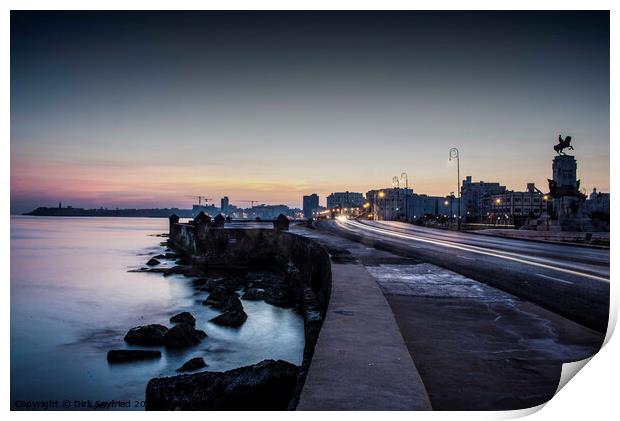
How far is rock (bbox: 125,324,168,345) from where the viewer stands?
50.4 feet

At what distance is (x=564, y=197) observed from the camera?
130ft

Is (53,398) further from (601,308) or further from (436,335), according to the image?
(601,308)

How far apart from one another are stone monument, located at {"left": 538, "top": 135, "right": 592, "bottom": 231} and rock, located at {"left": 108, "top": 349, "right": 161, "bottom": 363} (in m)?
38.6

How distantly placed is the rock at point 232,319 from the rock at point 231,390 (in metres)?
9.83

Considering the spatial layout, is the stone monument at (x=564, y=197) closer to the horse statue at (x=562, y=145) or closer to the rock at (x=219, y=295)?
the horse statue at (x=562, y=145)

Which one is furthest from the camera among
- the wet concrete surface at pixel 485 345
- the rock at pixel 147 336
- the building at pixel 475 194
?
the building at pixel 475 194

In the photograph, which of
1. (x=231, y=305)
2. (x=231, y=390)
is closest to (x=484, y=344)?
(x=231, y=390)

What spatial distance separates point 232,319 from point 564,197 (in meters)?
35.9

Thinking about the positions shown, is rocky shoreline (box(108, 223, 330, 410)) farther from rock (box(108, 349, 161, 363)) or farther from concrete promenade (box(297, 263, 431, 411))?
concrete promenade (box(297, 263, 431, 411))

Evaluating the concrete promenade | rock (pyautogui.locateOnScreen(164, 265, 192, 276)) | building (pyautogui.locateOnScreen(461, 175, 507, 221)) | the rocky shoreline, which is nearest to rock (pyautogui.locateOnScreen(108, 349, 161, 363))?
the rocky shoreline

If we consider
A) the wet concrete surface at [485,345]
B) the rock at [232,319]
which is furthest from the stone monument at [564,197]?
the wet concrete surface at [485,345]

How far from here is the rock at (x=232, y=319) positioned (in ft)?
59.4

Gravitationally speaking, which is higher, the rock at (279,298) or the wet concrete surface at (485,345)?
the wet concrete surface at (485,345)
